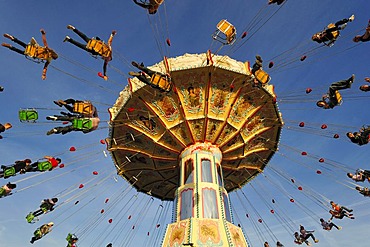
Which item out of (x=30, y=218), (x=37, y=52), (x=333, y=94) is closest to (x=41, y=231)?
(x=30, y=218)

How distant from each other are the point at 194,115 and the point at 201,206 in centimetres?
430

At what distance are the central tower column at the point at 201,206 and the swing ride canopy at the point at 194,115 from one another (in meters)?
0.87

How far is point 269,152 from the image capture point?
18.5m

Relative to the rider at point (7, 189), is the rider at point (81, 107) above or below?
above

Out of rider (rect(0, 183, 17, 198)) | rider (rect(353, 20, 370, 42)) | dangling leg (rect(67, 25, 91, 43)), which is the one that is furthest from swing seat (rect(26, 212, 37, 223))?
rider (rect(353, 20, 370, 42))

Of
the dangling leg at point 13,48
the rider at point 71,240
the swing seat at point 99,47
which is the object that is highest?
the swing seat at point 99,47

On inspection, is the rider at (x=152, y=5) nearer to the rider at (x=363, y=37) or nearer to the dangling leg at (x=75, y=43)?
the dangling leg at (x=75, y=43)

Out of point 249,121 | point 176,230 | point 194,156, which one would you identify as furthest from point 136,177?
point 249,121

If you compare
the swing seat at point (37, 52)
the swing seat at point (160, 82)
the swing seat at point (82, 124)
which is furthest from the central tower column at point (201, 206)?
the swing seat at point (37, 52)

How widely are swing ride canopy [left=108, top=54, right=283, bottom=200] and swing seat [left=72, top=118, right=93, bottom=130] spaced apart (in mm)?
2971

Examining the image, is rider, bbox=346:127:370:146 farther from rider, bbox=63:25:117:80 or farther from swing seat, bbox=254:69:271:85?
rider, bbox=63:25:117:80

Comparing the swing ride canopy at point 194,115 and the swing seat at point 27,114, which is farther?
the swing ride canopy at point 194,115

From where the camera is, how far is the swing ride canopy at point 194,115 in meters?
14.9

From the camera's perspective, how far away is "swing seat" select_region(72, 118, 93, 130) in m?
12.6
